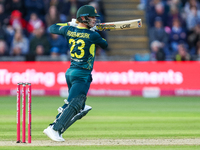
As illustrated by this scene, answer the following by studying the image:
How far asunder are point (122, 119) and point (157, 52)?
271 inches

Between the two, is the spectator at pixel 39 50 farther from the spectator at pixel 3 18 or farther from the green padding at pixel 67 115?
the green padding at pixel 67 115

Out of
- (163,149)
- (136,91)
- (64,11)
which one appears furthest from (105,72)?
(163,149)

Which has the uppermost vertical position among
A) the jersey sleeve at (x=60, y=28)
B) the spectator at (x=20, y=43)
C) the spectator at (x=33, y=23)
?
the spectator at (x=33, y=23)

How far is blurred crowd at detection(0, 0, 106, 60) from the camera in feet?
56.5

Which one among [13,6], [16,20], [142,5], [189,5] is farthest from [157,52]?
[13,6]

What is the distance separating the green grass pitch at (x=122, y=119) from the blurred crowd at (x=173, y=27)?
3388 millimetres

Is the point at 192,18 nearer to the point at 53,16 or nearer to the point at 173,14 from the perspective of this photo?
the point at 173,14

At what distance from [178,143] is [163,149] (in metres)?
0.66

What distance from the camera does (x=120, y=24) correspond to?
7957 mm

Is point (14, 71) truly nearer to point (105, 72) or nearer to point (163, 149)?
point (105, 72)

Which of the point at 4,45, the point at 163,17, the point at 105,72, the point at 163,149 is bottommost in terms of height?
the point at 163,149

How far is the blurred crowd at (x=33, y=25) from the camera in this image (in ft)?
56.5

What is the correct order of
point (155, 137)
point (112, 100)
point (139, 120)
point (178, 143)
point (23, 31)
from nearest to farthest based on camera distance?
point (178, 143) → point (155, 137) → point (139, 120) → point (112, 100) → point (23, 31)

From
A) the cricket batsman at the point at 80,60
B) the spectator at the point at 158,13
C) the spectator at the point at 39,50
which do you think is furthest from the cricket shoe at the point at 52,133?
the spectator at the point at 158,13
